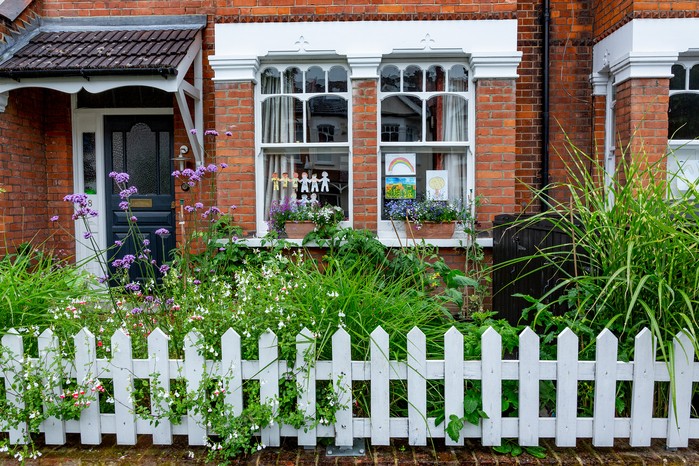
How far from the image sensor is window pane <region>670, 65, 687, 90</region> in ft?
21.3

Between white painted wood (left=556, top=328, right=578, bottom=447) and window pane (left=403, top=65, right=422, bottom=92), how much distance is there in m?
4.32

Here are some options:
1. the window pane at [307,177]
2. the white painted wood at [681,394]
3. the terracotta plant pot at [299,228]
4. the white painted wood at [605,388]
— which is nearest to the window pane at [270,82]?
the window pane at [307,177]

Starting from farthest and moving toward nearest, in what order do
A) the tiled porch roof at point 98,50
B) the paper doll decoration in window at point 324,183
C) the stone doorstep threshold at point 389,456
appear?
1. the paper doll decoration in window at point 324,183
2. the tiled porch roof at point 98,50
3. the stone doorstep threshold at point 389,456

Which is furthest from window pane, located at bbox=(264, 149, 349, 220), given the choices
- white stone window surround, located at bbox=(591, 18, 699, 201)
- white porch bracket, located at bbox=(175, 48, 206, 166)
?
white stone window surround, located at bbox=(591, 18, 699, 201)

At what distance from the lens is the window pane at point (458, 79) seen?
6.54 m

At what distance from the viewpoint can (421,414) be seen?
2.88 meters

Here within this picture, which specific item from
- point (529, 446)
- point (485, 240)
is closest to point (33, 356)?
point (529, 446)

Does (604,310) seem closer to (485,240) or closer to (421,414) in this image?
(421,414)

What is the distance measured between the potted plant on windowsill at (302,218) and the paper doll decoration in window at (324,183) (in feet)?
0.65

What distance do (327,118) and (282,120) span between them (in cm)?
52

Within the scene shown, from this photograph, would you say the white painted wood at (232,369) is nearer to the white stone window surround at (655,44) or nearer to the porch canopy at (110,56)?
the porch canopy at (110,56)

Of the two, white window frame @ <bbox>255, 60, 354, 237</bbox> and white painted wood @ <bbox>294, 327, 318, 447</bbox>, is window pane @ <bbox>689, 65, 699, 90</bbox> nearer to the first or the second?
white window frame @ <bbox>255, 60, 354, 237</bbox>

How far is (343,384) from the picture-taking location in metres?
2.92

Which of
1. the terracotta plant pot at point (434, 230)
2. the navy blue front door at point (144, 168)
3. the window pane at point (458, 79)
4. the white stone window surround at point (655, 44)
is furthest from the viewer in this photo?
the navy blue front door at point (144, 168)
